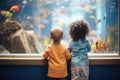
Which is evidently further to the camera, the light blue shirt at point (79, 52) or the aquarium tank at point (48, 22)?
the aquarium tank at point (48, 22)

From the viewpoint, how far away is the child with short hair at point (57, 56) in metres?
3.40

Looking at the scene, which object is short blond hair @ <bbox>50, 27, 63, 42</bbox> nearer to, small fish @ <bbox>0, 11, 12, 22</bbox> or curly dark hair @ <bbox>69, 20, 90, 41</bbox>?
curly dark hair @ <bbox>69, 20, 90, 41</bbox>

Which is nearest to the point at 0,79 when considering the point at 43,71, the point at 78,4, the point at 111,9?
the point at 43,71

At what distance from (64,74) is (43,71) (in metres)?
0.41

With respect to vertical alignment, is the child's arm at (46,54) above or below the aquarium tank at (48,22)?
below

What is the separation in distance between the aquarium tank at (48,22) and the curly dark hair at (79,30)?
237 mm

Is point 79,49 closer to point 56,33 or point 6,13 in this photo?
point 56,33

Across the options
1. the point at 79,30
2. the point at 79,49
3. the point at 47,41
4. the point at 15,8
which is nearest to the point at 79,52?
the point at 79,49

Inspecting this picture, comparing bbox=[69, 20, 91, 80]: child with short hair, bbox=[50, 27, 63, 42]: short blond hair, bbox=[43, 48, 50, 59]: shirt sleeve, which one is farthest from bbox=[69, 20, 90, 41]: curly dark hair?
bbox=[43, 48, 50, 59]: shirt sleeve

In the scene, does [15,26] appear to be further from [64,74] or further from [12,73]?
[64,74]

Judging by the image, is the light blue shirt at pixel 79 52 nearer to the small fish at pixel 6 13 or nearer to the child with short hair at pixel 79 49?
the child with short hair at pixel 79 49

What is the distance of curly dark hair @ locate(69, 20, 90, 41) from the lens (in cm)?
347

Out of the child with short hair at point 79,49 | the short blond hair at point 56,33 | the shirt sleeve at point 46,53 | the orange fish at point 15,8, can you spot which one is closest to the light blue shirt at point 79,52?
the child with short hair at point 79,49

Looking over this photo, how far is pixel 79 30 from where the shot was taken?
11.4ft
